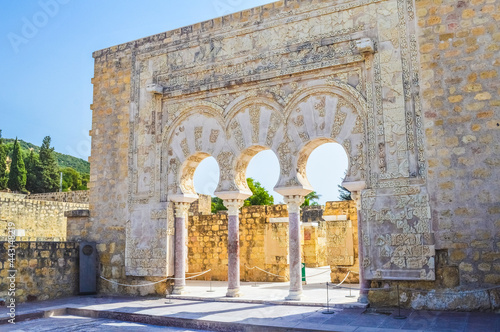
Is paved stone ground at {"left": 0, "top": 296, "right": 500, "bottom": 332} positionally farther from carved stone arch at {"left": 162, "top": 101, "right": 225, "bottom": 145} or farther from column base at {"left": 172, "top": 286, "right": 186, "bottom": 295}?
carved stone arch at {"left": 162, "top": 101, "right": 225, "bottom": 145}

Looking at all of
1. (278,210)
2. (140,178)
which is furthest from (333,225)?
(140,178)

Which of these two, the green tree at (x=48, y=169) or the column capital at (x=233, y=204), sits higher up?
the green tree at (x=48, y=169)

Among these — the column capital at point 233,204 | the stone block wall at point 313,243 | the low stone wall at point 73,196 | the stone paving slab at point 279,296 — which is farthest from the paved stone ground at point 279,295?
the low stone wall at point 73,196

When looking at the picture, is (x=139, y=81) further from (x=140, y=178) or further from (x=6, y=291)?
(x=6, y=291)

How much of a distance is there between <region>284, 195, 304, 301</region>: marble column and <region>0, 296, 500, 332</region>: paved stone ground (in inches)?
16.5

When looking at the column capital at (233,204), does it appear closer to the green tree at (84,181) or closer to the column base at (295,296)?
the column base at (295,296)

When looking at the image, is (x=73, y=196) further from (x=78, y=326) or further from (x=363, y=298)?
(x=363, y=298)

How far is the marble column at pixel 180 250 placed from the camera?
9.01 m

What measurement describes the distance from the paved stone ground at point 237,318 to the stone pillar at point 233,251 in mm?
449

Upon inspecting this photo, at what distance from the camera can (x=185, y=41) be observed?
9508 mm

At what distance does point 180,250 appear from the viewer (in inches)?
357

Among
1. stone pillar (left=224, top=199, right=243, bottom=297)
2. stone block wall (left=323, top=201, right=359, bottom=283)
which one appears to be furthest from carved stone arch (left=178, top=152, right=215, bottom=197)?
stone block wall (left=323, top=201, right=359, bottom=283)

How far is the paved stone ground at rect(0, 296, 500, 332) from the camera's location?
5766 millimetres

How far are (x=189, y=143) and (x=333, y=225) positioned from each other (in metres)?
3.97
